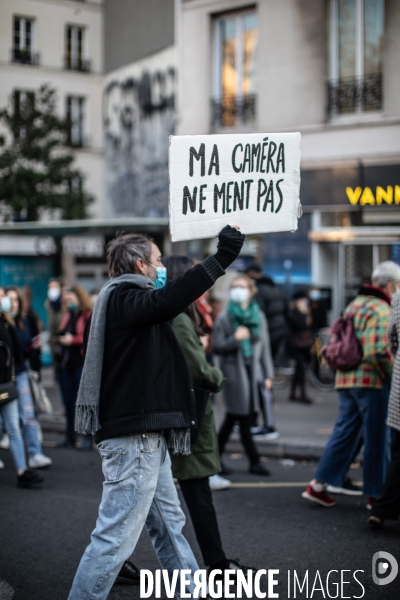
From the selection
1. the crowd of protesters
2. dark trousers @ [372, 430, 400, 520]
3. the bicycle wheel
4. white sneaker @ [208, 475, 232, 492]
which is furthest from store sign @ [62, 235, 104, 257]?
dark trousers @ [372, 430, 400, 520]

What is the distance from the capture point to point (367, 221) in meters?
14.4

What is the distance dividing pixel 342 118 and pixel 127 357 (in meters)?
11.6

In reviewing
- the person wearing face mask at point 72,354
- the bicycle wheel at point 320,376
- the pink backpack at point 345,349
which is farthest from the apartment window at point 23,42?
the pink backpack at point 345,349

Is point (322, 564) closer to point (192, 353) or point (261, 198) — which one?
point (192, 353)

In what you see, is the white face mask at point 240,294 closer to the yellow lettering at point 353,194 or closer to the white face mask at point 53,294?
the white face mask at point 53,294

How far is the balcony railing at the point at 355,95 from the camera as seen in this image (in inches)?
550

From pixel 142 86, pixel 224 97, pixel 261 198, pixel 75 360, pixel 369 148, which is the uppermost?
pixel 142 86

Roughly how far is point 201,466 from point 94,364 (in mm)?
1343

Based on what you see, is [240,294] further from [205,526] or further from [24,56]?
[24,56]

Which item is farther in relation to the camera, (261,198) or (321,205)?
(321,205)

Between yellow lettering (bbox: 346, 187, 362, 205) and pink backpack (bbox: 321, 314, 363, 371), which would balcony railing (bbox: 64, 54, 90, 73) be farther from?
pink backpack (bbox: 321, 314, 363, 371)

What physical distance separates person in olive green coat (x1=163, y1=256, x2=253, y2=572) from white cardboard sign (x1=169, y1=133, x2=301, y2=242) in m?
1.16

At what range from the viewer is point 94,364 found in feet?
12.1

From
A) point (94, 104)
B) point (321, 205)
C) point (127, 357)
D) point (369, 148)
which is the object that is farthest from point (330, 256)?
point (94, 104)
